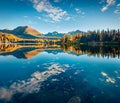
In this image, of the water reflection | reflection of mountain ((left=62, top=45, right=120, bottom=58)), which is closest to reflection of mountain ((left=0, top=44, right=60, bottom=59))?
the water reflection

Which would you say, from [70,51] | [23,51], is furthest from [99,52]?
[23,51]

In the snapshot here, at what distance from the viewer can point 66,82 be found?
24.3 m

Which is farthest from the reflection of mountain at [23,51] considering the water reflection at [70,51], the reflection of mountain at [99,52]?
the reflection of mountain at [99,52]

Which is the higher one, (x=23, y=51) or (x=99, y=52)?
(x=23, y=51)

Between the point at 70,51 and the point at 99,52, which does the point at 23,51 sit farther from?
the point at 99,52

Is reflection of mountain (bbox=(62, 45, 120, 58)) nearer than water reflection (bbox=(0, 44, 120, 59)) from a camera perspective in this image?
No

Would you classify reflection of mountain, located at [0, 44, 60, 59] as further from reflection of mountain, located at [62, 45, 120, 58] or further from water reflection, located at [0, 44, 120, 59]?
reflection of mountain, located at [62, 45, 120, 58]

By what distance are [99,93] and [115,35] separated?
174231mm

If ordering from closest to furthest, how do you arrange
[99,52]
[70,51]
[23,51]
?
1. [99,52]
2. [23,51]
3. [70,51]

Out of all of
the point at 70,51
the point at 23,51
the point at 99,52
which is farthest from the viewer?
the point at 70,51

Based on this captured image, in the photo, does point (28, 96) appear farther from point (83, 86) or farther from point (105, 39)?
point (105, 39)

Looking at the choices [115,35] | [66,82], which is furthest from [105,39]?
[66,82]

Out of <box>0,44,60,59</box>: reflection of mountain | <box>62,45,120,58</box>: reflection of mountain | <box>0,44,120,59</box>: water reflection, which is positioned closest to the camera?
<box>0,44,60,59</box>: reflection of mountain

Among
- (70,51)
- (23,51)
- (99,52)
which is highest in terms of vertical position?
(23,51)
